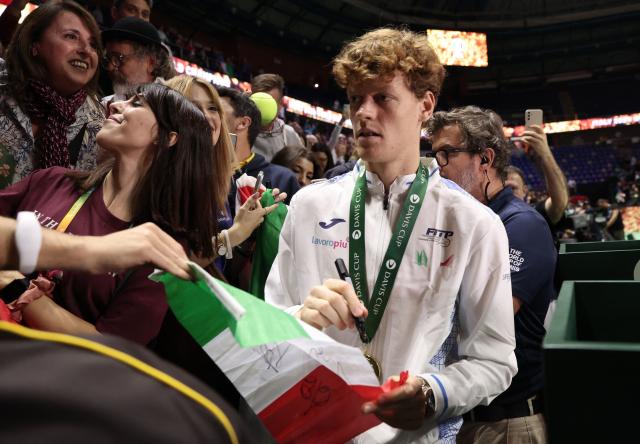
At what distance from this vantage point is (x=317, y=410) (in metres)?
1.06

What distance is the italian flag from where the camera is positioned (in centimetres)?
98

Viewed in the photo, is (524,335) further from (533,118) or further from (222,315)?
(222,315)

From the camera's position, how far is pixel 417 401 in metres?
1.20

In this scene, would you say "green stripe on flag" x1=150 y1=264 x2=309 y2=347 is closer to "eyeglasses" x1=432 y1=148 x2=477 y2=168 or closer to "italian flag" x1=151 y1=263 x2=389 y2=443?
"italian flag" x1=151 y1=263 x2=389 y2=443

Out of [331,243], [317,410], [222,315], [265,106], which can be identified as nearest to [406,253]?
[331,243]

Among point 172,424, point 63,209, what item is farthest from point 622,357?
point 63,209

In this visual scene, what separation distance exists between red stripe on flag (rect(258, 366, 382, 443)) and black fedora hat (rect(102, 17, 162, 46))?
2.44 metres

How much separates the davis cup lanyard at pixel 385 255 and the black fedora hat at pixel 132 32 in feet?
6.27

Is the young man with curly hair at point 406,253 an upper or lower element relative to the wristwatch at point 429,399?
upper

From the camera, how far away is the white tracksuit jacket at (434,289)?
4.56ft

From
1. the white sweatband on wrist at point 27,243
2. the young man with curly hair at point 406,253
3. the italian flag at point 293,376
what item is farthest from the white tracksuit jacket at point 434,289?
the white sweatband on wrist at point 27,243

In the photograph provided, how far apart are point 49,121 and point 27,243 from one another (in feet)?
5.19

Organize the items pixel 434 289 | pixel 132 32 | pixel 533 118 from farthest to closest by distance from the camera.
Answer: pixel 533 118
pixel 132 32
pixel 434 289

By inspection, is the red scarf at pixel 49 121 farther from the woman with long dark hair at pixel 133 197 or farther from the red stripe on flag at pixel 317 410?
the red stripe on flag at pixel 317 410
